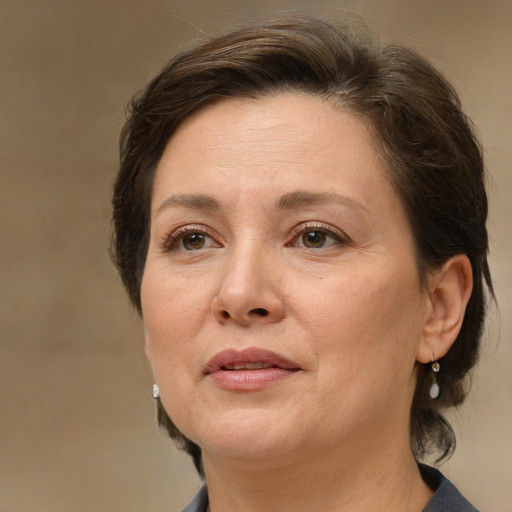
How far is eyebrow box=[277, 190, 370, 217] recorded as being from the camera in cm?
228

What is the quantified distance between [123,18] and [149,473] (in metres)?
1.50

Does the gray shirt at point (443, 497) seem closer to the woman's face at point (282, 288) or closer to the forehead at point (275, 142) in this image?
the woman's face at point (282, 288)

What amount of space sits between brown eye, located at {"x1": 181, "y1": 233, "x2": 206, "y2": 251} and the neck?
44 cm

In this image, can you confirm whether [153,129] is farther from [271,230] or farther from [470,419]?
[470,419]

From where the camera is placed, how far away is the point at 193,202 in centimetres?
238

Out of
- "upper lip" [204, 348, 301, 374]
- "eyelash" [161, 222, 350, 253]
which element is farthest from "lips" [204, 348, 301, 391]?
"eyelash" [161, 222, 350, 253]

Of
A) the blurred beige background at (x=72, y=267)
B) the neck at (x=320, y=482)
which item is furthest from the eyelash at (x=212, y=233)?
the blurred beige background at (x=72, y=267)

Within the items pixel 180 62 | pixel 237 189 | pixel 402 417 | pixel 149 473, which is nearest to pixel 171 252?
pixel 237 189

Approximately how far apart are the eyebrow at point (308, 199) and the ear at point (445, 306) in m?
0.30

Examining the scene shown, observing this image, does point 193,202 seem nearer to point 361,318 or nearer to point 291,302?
point 291,302

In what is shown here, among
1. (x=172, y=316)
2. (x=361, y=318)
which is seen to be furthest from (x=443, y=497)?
(x=172, y=316)

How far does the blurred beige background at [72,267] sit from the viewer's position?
382 centimetres

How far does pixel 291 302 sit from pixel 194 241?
0.29 metres

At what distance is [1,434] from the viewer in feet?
12.7
